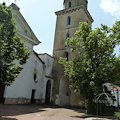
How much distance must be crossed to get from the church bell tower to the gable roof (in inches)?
207

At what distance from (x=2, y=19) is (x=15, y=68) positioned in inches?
134

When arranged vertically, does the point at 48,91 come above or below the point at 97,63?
below

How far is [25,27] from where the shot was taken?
20250 millimetres

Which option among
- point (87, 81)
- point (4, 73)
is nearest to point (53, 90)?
point (87, 81)

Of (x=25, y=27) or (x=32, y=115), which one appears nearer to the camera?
(x=32, y=115)

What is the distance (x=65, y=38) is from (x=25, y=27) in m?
8.15

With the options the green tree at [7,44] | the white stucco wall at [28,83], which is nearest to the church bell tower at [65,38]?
the white stucco wall at [28,83]

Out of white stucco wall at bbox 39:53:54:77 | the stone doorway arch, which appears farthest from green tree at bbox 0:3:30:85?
the stone doorway arch

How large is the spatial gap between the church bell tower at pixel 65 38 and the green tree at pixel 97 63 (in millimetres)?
7734

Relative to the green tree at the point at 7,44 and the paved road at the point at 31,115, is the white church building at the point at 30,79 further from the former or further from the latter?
the green tree at the point at 7,44

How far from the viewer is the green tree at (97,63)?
13312mm

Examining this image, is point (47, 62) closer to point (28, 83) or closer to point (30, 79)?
point (30, 79)

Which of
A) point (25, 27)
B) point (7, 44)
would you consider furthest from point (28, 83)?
point (7, 44)

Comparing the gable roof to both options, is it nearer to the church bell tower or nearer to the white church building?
the white church building
